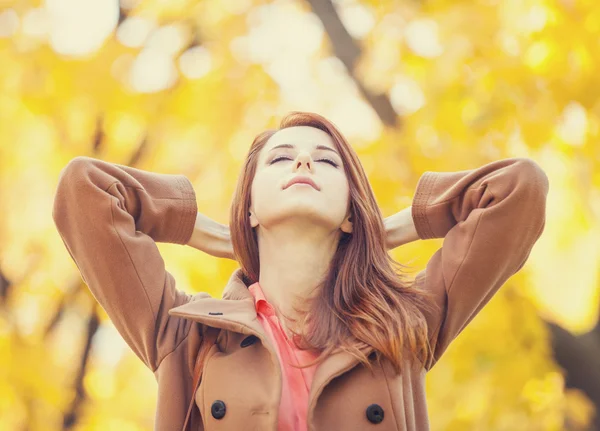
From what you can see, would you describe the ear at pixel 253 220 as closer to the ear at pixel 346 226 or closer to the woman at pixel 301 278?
the woman at pixel 301 278

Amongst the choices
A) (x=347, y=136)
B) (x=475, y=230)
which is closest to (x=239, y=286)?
(x=475, y=230)

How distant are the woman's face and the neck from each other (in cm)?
4

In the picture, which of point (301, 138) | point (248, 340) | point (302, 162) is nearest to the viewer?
point (248, 340)

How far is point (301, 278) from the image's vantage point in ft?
7.47

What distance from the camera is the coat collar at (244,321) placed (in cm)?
206

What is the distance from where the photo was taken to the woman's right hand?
2443 mm

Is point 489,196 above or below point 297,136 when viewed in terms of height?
below

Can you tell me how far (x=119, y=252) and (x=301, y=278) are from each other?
48 centimetres

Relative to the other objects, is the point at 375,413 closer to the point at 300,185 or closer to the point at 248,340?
the point at 248,340

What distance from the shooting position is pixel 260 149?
2.49 m

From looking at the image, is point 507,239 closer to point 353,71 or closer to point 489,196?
point 489,196

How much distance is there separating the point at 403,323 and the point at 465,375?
8.20 ft

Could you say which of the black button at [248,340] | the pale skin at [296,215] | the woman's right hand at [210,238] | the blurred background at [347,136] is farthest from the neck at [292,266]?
the blurred background at [347,136]

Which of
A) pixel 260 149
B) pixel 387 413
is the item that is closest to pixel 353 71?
pixel 260 149
